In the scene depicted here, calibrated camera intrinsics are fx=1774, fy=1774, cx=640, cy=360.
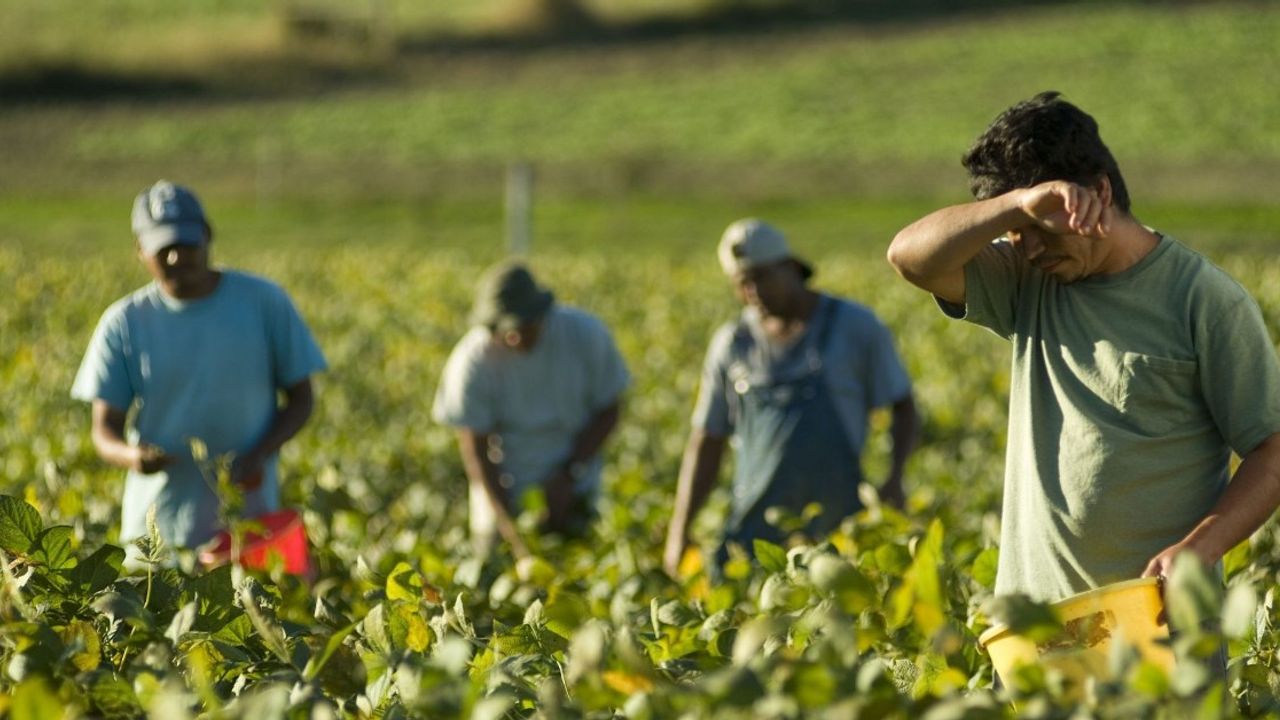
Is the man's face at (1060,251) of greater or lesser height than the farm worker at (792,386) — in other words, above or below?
above

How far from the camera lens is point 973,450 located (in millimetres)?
8438

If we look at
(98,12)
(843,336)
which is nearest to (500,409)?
(843,336)

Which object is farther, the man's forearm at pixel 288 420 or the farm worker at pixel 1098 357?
the man's forearm at pixel 288 420

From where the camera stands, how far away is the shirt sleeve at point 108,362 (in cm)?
486

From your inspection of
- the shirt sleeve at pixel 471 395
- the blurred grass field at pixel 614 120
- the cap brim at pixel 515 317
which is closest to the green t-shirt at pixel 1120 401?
→ the cap brim at pixel 515 317

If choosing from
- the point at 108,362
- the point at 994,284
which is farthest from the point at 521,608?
the point at 108,362

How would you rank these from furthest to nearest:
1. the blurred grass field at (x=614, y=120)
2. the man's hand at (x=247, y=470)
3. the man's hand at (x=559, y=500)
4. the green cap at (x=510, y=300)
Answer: the blurred grass field at (x=614, y=120) → the man's hand at (x=559, y=500) → the green cap at (x=510, y=300) → the man's hand at (x=247, y=470)

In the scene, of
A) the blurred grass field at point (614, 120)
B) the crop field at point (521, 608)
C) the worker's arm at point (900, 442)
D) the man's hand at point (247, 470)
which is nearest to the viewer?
the crop field at point (521, 608)

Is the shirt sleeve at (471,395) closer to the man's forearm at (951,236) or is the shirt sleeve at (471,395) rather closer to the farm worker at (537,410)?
the farm worker at (537,410)

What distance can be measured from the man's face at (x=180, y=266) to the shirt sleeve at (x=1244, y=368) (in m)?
2.88

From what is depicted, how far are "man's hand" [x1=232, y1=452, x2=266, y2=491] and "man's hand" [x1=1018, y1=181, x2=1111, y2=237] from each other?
2.75m

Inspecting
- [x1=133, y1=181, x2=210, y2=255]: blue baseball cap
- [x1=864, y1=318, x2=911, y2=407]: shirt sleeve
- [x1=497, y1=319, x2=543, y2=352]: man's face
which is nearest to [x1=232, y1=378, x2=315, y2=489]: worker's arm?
[x1=133, y1=181, x2=210, y2=255]: blue baseball cap

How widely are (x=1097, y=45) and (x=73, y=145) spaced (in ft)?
→ 84.0

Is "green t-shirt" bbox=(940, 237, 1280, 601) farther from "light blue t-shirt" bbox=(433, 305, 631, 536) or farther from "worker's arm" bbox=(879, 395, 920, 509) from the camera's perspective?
"light blue t-shirt" bbox=(433, 305, 631, 536)
